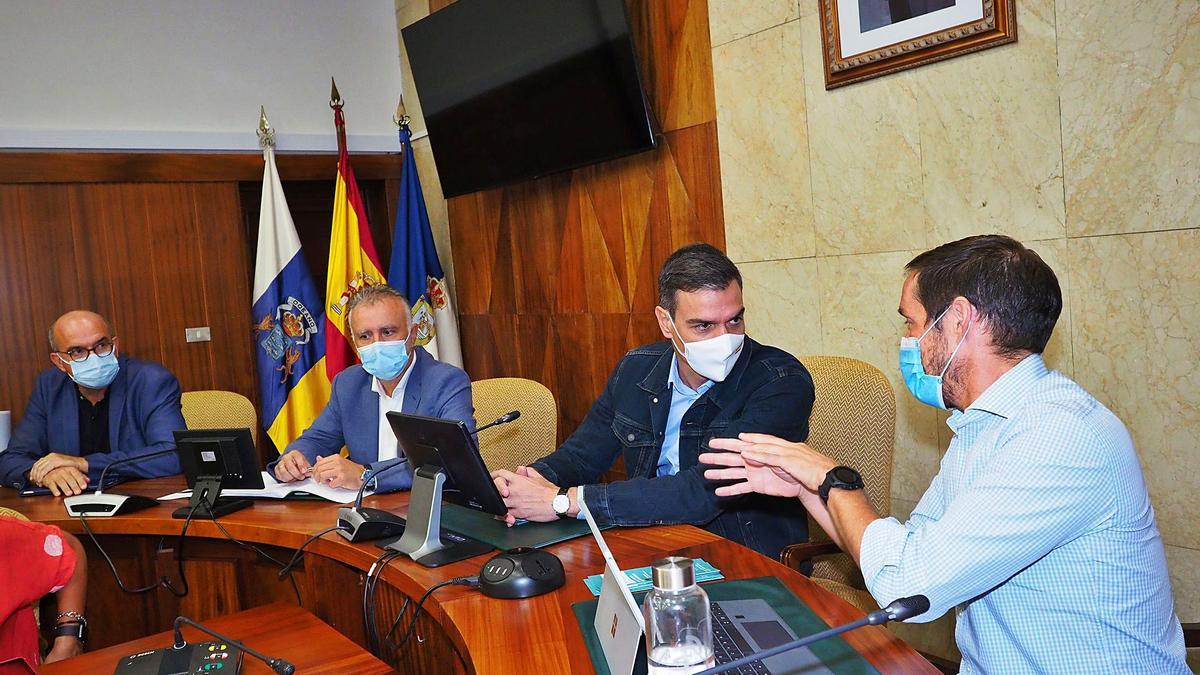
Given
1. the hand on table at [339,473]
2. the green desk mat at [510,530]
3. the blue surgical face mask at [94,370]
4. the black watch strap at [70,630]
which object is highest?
the blue surgical face mask at [94,370]

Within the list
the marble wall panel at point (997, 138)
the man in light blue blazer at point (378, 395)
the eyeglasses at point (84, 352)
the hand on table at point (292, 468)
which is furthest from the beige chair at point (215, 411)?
the marble wall panel at point (997, 138)

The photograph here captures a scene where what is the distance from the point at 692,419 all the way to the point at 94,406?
2274 mm

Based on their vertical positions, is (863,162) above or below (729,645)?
above

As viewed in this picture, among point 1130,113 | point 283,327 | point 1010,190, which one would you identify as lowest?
point 283,327

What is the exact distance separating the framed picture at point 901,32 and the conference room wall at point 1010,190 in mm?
41

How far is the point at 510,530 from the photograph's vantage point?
83.7 inches

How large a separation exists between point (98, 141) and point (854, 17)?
3434mm

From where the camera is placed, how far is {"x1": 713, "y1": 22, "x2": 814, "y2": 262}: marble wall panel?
3.14 m

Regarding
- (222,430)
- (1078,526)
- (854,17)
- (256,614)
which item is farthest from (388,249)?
(1078,526)

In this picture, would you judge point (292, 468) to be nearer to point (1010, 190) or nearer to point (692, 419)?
point (692, 419)

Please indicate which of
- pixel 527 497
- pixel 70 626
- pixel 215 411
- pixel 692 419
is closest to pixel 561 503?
pixel 527 497

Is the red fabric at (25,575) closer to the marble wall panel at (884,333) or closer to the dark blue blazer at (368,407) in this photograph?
the dark blue blazer at (368,407)

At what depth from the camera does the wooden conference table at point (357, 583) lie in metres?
1.49

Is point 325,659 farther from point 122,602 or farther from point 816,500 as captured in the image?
point 122,602
